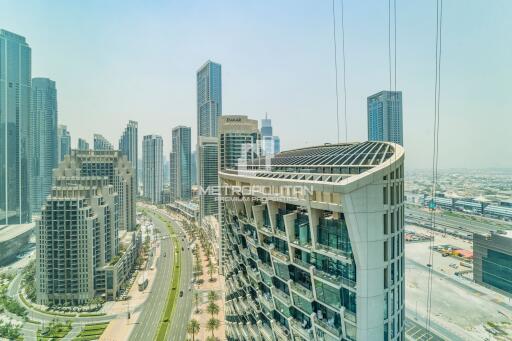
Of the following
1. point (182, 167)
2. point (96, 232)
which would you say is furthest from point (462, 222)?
point (182, 167)

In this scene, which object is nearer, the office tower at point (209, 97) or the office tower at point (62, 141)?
the office tower at point (62, 141)

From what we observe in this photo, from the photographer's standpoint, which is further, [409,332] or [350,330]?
[409,332]

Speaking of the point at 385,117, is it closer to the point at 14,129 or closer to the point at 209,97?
the point at 209,97

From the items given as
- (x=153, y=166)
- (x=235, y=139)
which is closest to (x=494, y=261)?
(x=235, y=139)

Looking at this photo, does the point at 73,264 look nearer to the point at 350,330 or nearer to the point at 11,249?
the point at 11,249

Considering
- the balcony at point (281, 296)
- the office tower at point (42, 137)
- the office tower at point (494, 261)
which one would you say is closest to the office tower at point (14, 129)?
the office tower at point (42, 137)

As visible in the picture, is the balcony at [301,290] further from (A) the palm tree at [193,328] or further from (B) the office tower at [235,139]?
(B) the office tower at [235,139]

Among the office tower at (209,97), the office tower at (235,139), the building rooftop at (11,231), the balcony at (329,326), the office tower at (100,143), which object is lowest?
the building rooftop at (11,231)

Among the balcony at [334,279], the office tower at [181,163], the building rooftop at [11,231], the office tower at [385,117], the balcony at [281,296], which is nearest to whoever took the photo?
the balcony at [334,279]
